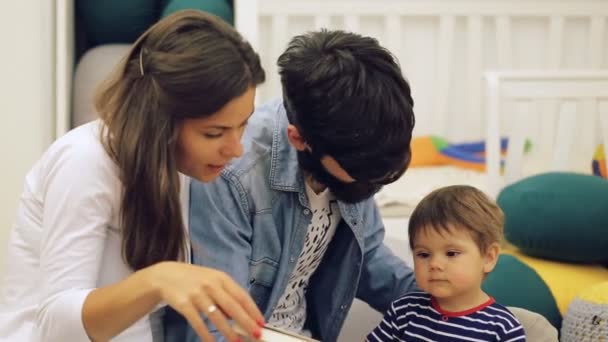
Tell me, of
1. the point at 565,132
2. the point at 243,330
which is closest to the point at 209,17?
the point at 243,330

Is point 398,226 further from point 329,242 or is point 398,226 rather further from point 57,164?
point 57,164

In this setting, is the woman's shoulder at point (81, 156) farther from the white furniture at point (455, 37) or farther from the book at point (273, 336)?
the white furniture at point (455, 37)

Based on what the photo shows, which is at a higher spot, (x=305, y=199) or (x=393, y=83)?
(x=393, y=83)

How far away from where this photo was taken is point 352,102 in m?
0.99

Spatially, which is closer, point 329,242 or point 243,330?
point 243,330

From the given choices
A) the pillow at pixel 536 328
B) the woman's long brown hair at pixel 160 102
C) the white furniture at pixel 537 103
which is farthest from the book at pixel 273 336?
the white furniture at pixel 537 103

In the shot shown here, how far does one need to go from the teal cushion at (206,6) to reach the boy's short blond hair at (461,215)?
0.73m

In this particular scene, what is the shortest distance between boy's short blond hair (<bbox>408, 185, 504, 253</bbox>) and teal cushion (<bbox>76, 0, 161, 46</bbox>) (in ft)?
2.80

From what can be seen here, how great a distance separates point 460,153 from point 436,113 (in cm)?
21

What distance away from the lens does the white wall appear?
149 cm

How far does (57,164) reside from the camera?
0.92m

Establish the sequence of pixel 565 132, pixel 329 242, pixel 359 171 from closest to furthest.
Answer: pixel 359 171 → pixel 329 242 → pixel 565 132

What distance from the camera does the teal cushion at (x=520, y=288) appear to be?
145 cm

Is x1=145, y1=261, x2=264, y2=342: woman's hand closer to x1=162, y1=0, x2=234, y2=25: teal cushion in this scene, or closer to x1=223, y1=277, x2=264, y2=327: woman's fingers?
x1=223, y1=277, x2=264, y2=327: woman's fingers
